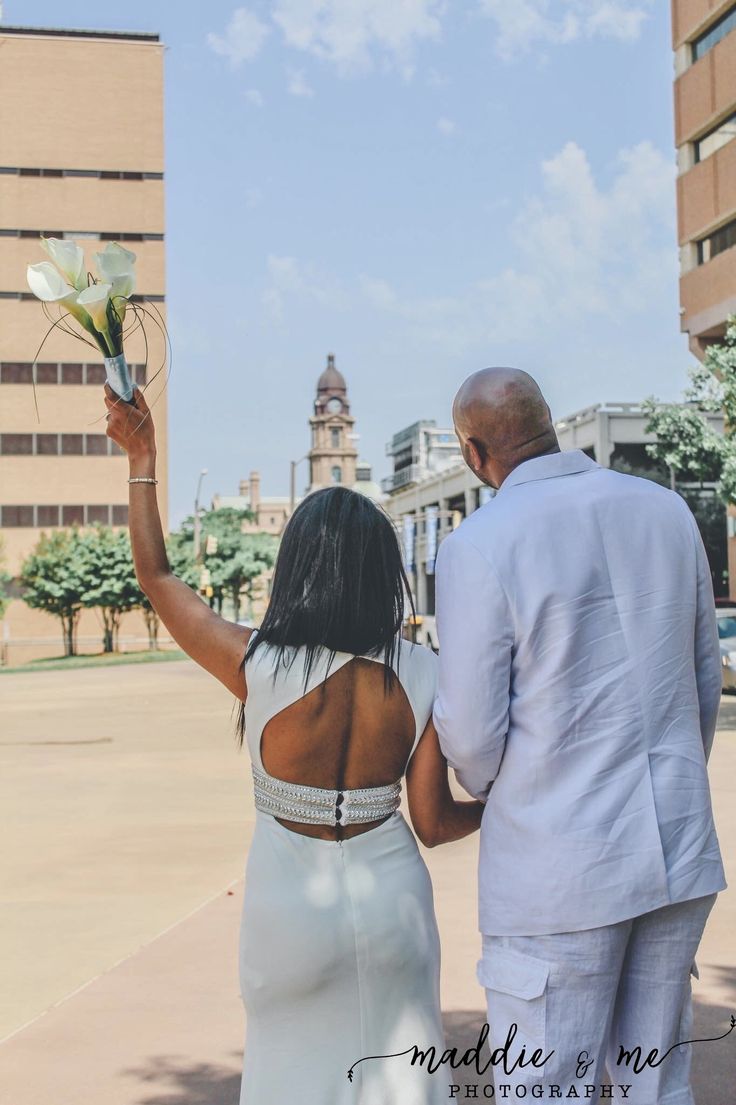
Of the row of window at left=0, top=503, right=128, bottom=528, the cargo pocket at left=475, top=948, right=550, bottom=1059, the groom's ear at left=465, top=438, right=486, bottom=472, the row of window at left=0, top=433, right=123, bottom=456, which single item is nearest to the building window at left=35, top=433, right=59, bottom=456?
the row of window at left=0, top=433, right=123, bottom=456

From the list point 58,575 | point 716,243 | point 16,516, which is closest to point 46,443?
point 16,516

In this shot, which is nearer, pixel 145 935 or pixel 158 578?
pixel 158 578

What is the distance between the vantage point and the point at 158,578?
2867mm

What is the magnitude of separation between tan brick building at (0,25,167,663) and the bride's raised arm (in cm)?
6180

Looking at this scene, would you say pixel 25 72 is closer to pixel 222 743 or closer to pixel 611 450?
pixel 611 450

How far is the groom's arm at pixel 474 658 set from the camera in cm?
236

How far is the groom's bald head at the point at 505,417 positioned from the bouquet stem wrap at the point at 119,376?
72cm

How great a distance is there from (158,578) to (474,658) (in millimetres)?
831

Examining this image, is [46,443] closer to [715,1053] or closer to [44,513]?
[44,513]

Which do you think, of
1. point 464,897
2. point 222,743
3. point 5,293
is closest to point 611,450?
point 5,293

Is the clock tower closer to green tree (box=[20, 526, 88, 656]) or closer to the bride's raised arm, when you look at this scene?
green tree (box=[20, 526, 88, 656])

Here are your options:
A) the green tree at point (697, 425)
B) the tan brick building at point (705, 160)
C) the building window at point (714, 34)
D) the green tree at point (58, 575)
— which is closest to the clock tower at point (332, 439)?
the green tree at point (58, 575)

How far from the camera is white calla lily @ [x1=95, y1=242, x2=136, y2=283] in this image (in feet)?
8.82

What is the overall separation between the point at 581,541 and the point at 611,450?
53.8 m
